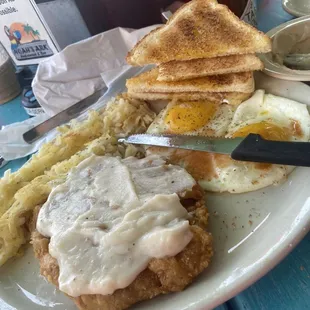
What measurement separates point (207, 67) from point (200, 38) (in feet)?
0.50

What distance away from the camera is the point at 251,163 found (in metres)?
1.35

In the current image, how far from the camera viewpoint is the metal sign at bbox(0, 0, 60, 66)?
2.48 m

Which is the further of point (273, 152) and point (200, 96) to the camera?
point (200, 96)

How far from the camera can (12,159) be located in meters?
2.27

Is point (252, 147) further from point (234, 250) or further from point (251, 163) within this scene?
point (234, 250)

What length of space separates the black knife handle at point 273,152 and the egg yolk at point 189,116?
1.41ft

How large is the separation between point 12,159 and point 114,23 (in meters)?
0.99

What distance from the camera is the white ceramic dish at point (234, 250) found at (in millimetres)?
1008

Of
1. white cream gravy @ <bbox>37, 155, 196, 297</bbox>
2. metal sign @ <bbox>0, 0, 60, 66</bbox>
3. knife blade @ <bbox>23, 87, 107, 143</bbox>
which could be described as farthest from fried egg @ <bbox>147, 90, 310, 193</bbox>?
metal sign @ <bbox>0, 0, 60, 66</bbox>

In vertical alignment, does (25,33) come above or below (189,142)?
above

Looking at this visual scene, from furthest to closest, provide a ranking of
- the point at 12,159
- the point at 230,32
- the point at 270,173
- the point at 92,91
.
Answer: the point at 92,91, the point at 12,159, the point at 230,32, the point at 270,173

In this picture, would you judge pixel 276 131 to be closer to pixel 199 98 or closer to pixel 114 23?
pixel 199 98

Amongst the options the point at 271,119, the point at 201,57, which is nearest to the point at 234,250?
the point at 271,119

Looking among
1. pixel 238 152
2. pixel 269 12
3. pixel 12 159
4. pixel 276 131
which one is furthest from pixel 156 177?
pixel 269 12
